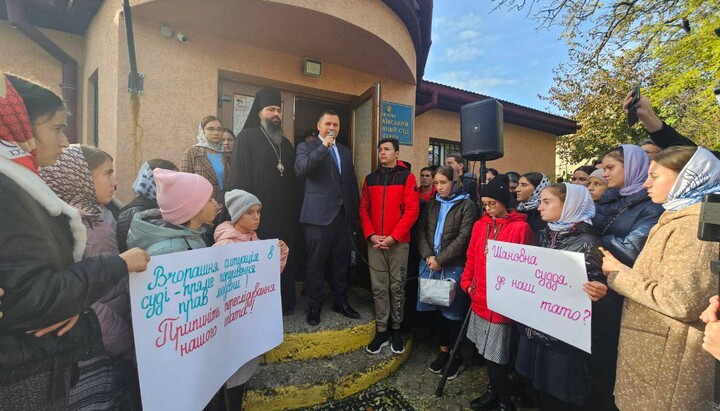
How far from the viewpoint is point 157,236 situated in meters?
1.55

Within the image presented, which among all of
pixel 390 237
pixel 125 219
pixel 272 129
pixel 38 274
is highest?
pixel 272 129

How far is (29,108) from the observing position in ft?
3.81

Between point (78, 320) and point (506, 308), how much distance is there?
2484 millimetres

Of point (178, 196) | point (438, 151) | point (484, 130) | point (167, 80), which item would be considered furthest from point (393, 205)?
point (438, 151)

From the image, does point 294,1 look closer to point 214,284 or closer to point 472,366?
point 214,284

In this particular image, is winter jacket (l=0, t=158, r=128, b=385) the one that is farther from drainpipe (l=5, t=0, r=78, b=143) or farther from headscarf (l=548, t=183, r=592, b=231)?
drainpipe (l=5, t=0, r=78, b=143)

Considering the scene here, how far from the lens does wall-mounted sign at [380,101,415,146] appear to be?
15.3 ft

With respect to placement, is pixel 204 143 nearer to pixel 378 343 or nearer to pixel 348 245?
pixel 348 245

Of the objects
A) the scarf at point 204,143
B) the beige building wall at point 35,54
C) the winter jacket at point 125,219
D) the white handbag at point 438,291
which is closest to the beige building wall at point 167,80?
the scarf at point 204,143

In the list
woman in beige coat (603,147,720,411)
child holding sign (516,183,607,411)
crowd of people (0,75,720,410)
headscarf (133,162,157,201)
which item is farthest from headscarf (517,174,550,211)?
headscarf (133,162,157,201)

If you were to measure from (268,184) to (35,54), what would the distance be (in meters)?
3.98

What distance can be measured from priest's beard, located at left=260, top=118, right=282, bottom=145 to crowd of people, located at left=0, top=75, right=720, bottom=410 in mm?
14

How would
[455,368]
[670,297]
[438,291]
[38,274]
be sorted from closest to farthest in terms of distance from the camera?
[38,274], [670,297], [438,291], [455,368]

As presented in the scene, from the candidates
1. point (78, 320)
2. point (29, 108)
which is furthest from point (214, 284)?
point (29, 108)
